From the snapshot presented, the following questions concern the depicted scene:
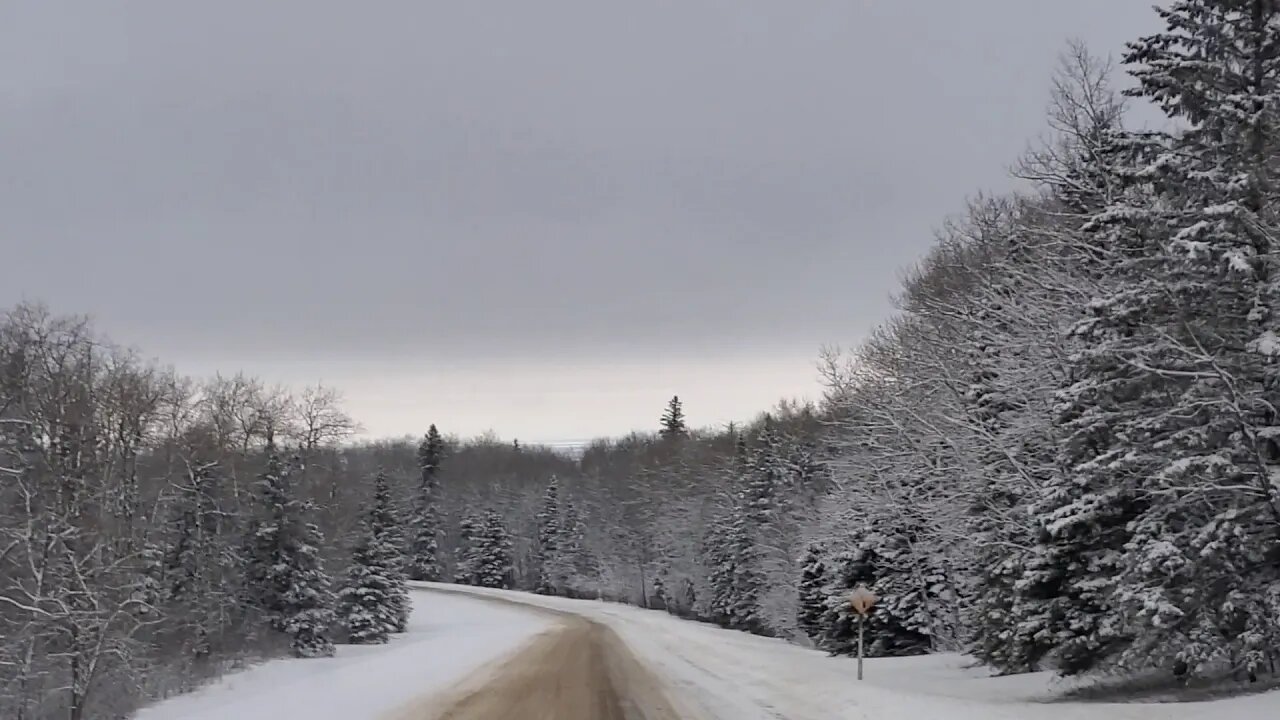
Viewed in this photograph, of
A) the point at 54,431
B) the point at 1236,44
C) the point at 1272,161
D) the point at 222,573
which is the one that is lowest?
the point at 222,573

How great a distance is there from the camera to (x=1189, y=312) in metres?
13.2

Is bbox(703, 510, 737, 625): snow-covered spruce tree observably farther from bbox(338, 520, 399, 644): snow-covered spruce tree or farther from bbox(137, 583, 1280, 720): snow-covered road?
bbox(137, 583, 1280, 720): snow-covered road

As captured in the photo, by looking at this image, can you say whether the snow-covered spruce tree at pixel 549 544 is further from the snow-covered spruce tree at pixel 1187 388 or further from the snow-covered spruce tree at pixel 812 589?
the snow-covered spruce tree at pixel 1187 388

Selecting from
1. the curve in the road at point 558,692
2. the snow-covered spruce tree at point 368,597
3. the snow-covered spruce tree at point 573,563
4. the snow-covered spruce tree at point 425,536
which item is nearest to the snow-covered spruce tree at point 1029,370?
the curve in the road at point 558,692

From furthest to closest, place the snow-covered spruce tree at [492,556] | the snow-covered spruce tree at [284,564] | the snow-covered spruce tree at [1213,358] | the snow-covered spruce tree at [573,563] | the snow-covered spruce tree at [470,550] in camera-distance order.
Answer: the snow-covered spruce tree at [470,550]
the snow-covered spruce tree at [573,563]
the snow-covered spruce tree at [492,556]
the snow-covered spruce tree at [284,564]
the snow-covered spruce tree at [1213,358]

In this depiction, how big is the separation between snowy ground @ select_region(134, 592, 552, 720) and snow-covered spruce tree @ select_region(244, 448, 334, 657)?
197 centimetres

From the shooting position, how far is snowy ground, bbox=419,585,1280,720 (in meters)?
11.7

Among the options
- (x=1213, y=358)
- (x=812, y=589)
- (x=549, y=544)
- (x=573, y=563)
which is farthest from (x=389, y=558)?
(x=549, y=544)

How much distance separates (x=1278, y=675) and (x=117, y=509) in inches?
1077

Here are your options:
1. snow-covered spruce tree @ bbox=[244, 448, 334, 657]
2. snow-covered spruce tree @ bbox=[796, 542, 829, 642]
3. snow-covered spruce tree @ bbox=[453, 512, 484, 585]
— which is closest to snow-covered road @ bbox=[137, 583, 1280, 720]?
snow-covered spruce tree @ bbox=[244, 448, 334, 657]

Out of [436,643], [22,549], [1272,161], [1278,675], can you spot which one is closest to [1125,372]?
[1272,161]

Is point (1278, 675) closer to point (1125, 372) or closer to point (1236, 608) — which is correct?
point (1236, 608)

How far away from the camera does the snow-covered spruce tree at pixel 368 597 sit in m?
37.0

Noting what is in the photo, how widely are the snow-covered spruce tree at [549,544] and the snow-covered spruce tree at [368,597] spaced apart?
168 feet
